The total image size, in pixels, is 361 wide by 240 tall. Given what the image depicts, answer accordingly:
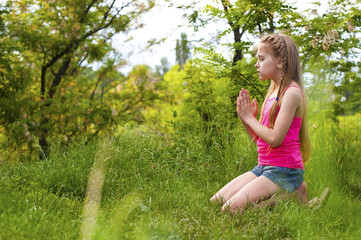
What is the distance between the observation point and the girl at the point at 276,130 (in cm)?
260

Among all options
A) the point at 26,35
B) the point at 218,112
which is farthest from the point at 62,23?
the point at 218,112

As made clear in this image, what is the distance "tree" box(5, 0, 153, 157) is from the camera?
675 centimetres

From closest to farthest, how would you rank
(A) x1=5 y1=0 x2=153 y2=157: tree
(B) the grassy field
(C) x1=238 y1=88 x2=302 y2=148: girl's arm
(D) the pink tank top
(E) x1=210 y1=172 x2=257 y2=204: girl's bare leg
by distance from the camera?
(B) the grassy field
(C) x1=238 y1=88 x2=302 y2=148: girl's arm
(D) the pink tank top
(E) x1=210 y1=172 x2=257 y2=204: girl's bare leg
(A) x1=5 y1=0 x2=153 y2=157: tree

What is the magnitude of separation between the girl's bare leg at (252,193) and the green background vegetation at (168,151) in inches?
3.8

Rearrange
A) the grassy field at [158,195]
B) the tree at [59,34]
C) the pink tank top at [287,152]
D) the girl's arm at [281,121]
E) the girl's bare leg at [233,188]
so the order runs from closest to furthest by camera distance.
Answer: the grassy field at [158,195] < the girl's arm at [281,121] < the pink tank top at [287,152] < the girl's bare leg at [233,188] < the tree at [59,34]

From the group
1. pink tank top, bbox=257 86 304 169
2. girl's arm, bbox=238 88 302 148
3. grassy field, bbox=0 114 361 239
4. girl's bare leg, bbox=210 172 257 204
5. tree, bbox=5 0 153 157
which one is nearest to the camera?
grassy field, bbox=0 114 361 239

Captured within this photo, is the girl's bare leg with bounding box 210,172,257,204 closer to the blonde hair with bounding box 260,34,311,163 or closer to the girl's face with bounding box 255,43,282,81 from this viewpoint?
the blonde hair with bounding box 260,34,311,163

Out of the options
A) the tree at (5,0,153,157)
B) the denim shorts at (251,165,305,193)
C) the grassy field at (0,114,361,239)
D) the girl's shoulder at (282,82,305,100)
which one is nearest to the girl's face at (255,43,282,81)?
the girl's shoulder at (282,82,305,100)

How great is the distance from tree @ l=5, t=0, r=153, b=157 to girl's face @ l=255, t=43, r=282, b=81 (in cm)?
492

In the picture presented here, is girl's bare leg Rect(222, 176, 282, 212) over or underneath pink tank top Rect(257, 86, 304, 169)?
underneath

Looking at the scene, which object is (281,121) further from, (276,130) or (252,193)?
(252,193)

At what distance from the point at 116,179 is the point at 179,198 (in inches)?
28.7

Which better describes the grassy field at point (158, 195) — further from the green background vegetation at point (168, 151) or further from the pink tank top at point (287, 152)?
the pink tank top at point (287, 152)

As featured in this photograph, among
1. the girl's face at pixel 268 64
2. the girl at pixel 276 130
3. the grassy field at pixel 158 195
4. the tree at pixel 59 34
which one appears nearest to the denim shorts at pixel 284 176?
the girl at pixel 276 130
